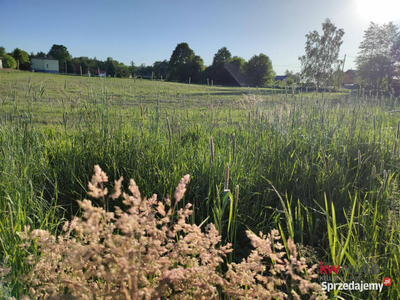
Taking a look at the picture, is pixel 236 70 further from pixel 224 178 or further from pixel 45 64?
pixel 45 64

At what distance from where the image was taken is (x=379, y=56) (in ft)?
78.1

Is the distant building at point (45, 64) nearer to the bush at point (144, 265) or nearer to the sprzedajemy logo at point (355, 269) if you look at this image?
the bush at point (144, 265)

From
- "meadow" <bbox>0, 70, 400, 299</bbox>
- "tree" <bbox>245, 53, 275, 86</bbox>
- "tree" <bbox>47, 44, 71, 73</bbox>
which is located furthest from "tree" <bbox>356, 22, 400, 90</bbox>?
"tree" <bbox>47, 44, 71, 73</bbox>

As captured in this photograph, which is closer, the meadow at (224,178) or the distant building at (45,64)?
the meadow at (224,178)

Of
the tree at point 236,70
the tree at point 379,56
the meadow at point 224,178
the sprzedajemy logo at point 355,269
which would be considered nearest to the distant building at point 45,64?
the tree at point 236,70

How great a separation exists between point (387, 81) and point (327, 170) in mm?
27567

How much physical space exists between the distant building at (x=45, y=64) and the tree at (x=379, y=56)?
66.7 m

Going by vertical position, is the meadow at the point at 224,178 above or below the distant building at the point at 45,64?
below

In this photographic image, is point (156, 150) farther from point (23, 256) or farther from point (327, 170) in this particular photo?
point (327, 170)

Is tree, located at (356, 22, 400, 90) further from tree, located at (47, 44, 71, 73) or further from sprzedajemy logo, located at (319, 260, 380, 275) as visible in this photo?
tree, located at (47, 44, 71, 73)

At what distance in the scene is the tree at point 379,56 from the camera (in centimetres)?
2383

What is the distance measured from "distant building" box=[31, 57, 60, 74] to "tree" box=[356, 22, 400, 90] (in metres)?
66.7

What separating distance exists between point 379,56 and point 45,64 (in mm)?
71625

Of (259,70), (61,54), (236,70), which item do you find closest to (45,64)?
(61,54)
